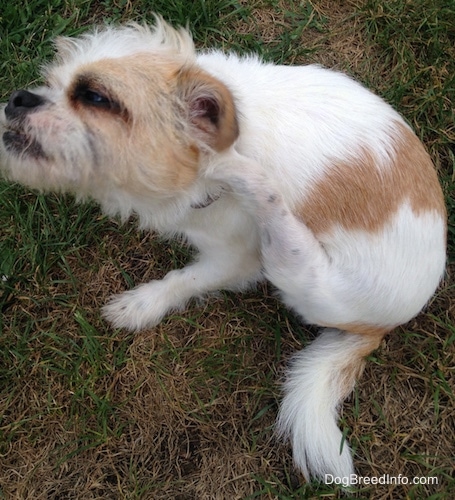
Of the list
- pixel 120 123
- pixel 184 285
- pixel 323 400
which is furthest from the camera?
pixel 184 285

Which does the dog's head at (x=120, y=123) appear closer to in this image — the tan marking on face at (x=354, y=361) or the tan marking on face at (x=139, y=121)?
the tan marking on face at (x=139, y=121)

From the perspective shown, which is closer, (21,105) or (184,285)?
(21,105)

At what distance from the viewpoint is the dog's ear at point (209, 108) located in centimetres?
163

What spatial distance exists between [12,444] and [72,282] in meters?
0.90

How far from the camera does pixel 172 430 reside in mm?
2652

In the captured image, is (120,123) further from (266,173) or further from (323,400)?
(323,400)

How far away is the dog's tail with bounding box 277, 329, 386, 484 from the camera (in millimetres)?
2307

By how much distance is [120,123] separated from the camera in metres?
1.66

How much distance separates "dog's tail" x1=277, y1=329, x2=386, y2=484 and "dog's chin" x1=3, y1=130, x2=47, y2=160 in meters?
1.57

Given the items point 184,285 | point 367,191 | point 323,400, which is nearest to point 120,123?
point 367,191

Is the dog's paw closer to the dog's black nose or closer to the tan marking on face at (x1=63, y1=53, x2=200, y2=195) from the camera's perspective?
the tan marking on face at (x1=63, y1=53, x2=200, y2=195)

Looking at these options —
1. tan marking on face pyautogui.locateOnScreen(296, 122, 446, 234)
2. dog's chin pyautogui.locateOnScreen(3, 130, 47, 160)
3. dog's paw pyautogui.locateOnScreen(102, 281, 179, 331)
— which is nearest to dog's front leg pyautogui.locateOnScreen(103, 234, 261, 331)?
dog's paw pyautogui.locateOnScreen(102, 281, 179, 331)

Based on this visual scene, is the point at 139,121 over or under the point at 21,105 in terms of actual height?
over

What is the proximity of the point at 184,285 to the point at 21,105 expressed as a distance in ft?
4.04
